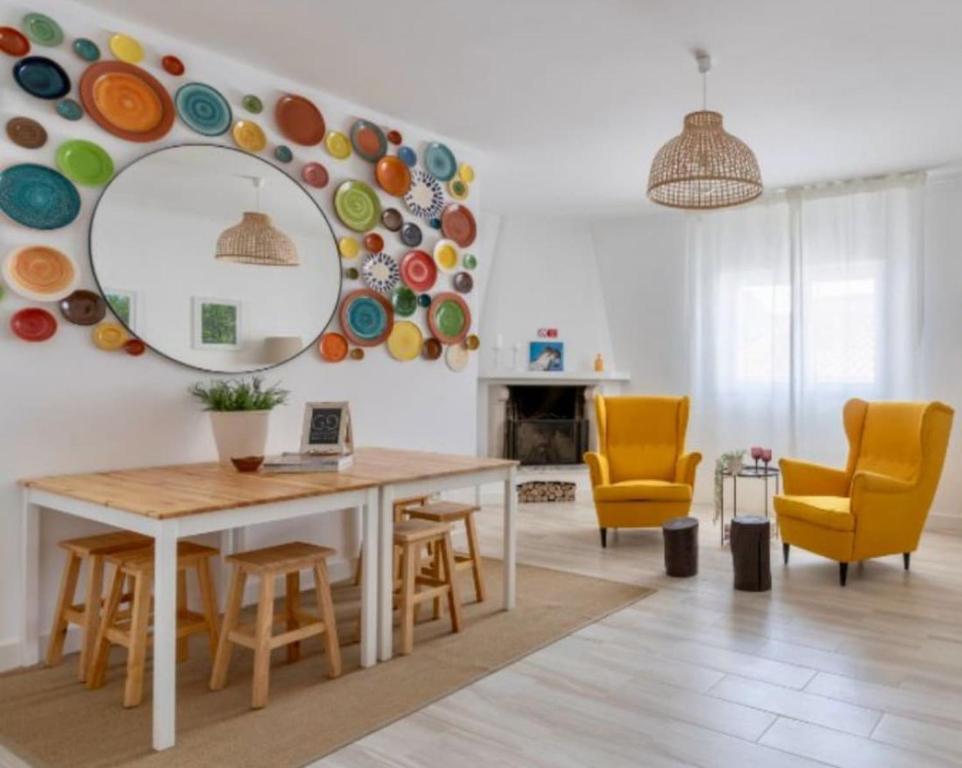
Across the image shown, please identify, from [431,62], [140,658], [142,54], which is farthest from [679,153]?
[140,658]

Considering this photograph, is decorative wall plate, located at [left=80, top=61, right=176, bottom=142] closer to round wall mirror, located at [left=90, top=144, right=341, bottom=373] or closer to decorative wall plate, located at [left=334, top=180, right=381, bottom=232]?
round wall mirror, located at [left=90, top=144, right=341, bottom=373]

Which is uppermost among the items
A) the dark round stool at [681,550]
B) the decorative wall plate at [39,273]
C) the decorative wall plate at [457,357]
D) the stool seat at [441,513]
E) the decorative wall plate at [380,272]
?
the decorative wall plate at [380,272]

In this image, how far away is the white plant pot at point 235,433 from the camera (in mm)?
3000

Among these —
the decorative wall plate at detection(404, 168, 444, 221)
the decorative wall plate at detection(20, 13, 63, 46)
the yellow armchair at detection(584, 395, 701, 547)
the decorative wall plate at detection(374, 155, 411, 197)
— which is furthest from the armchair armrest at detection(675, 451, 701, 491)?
the decorative wall plate at detection(20, 13, 63, 46)

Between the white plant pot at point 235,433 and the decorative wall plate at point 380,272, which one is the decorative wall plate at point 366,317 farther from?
the white plant pot at point 235,433

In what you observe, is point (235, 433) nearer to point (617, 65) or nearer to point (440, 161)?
point (440, 161)

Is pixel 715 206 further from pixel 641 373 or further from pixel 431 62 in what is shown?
pixel 641 373

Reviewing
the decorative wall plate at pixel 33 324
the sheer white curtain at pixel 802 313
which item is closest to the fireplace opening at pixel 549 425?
the sheer white curtain at pixel 802 313

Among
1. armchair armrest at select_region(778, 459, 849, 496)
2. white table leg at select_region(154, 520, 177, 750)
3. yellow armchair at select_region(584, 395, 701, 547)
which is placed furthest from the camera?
yellow armchair at select_region(584, 395, 701, 547)

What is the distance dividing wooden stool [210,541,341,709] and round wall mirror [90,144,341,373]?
3.56ft

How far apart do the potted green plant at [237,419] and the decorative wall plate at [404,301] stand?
114cm

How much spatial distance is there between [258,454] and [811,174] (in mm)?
4193

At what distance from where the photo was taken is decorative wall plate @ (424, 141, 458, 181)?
4.28m

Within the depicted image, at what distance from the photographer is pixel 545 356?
6438 mm
